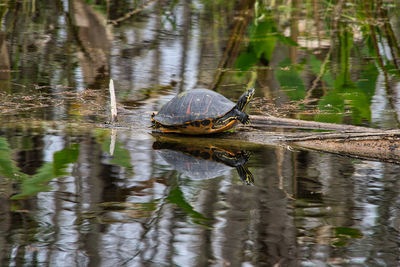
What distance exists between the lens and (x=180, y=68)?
6.28 metres

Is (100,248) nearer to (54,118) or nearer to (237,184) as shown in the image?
(237,184)

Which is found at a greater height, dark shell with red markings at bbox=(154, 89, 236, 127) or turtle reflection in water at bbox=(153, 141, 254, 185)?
dark shell with red markings at bbox=(154, 89, 236, 127)

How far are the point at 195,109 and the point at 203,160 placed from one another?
1.63 feet

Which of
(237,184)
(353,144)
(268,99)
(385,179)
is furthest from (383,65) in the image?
(237,184)

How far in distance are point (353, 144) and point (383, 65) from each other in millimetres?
3079

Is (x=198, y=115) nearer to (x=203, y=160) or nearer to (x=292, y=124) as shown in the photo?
(x=203, y=160)

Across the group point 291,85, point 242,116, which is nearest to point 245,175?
point 242,116

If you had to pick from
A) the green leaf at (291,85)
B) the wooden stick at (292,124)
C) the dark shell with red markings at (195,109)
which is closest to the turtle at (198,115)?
the dark shell with red markings at (195,109)

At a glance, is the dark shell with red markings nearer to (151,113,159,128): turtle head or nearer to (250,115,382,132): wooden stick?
(151,113,159,128): turtle head

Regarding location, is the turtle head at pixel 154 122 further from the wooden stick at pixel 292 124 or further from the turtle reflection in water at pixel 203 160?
the wooden stick at pixel 292 124

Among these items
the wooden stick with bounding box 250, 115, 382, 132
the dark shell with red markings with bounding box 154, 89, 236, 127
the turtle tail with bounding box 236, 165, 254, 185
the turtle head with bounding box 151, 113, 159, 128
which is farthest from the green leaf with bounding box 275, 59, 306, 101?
the turtle tail with bounding box 236, 165, 254, 185

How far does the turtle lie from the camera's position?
3895 mm

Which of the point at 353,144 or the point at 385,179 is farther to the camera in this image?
the point at 353,144

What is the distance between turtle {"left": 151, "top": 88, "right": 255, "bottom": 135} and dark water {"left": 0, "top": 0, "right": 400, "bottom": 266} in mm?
86
